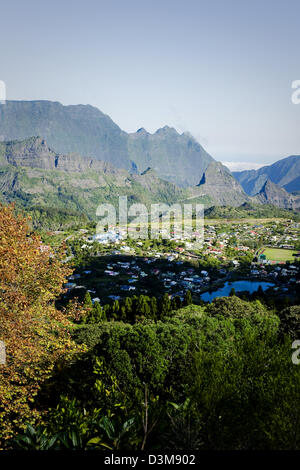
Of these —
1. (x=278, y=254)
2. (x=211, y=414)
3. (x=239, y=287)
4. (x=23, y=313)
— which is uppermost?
(x=23, y=313)

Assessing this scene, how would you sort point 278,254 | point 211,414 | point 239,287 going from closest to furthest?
point 211,414 → point 239,287 → point 278,254

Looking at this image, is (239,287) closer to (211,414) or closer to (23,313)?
(23,313)

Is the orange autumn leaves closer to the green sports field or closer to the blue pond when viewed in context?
the blue pond

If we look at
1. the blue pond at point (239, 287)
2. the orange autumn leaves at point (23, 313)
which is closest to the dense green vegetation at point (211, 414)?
the orange autumn leaves at point (23, 313)

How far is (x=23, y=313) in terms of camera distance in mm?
9672

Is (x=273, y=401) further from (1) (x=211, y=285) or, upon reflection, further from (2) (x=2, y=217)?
(1) (x=211, y=285)

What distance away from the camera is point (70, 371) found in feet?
53.1

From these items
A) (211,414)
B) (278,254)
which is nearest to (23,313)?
(211,414)

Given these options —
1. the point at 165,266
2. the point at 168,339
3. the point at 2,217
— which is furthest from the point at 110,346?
the point at 165,266

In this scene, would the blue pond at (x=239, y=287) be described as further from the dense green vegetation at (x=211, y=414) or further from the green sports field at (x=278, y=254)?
the dense green vegetation at (x=211, y=414)

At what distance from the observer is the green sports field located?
92056mm

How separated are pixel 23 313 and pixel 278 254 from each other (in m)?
98.9

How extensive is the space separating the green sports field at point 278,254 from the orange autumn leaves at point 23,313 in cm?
9087

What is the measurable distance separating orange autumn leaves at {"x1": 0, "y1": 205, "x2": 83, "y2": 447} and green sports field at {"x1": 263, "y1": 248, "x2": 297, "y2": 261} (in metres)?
90.9
